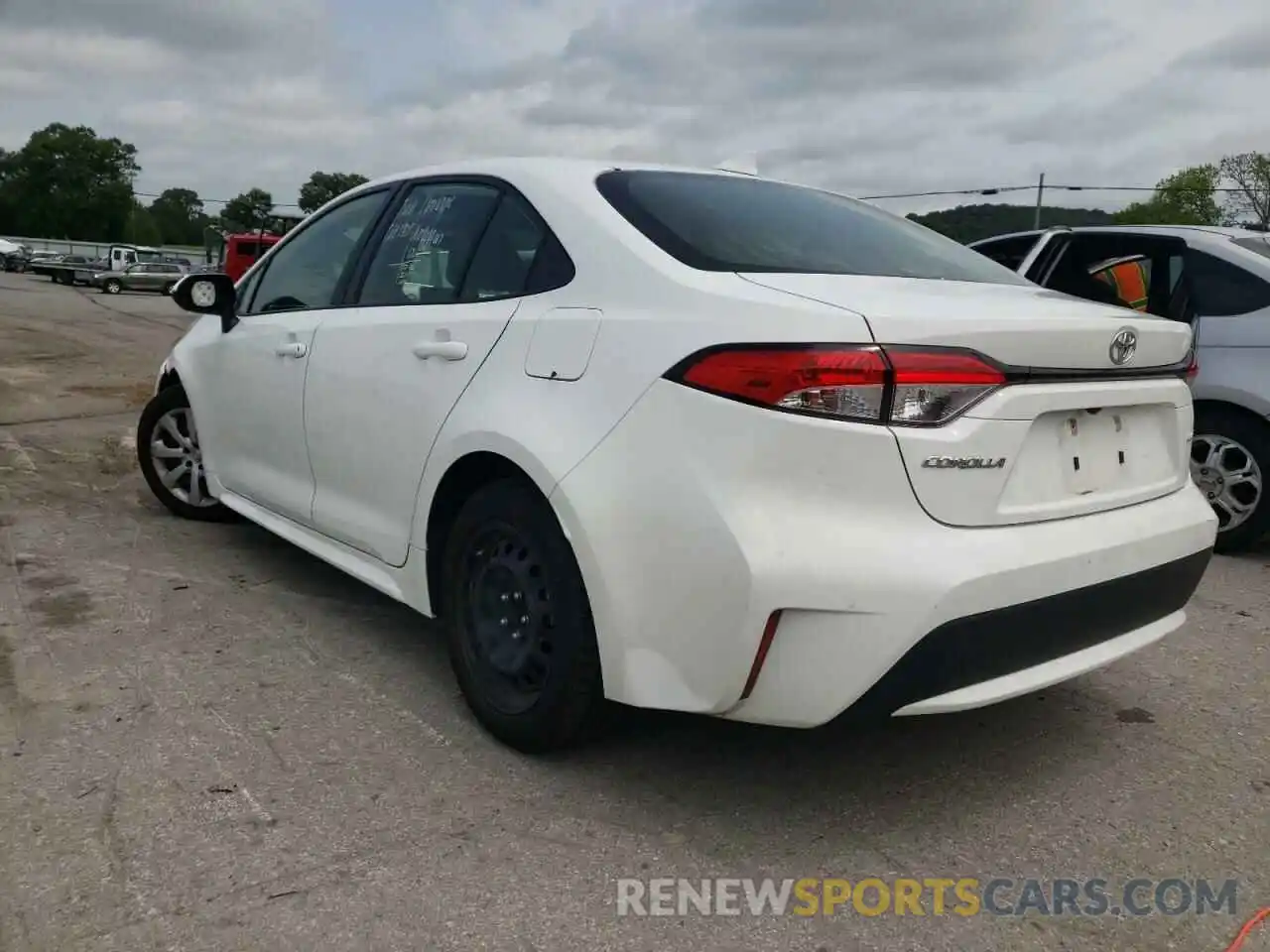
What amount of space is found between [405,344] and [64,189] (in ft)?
349

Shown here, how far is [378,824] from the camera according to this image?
2.44 m

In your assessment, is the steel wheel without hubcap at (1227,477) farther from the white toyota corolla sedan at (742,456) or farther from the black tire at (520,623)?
the black tire at (520,623)

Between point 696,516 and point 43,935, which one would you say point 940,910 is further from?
point 43,935

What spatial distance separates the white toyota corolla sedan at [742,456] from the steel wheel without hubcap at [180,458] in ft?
6.17

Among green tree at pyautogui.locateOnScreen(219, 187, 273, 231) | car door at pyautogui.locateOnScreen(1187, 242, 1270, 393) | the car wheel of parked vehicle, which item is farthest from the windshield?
green tree at pyautogui.locateOnScreen(219, 187, 273, 231)

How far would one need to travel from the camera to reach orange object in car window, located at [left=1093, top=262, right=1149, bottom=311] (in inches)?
229

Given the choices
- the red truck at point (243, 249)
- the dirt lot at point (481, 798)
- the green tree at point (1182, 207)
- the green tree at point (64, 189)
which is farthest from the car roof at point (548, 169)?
the green tree at point (64, 189)

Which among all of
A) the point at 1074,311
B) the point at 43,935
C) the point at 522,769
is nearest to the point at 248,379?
the point at 522,769

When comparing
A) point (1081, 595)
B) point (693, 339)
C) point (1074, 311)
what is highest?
point (1074, 311)

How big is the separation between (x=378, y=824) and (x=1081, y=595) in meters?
1.72

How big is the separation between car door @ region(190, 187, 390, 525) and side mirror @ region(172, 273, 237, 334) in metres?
0.05

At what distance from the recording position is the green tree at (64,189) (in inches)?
3629

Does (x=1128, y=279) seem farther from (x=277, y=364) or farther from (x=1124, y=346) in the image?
(x=277, y=364)

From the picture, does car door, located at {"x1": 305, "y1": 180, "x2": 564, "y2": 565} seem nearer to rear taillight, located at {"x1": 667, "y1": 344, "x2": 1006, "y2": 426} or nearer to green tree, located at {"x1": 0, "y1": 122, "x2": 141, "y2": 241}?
rear taillight, located at {"x1": 667, "y1": 344, "x2": 1006, "y2": 426}
